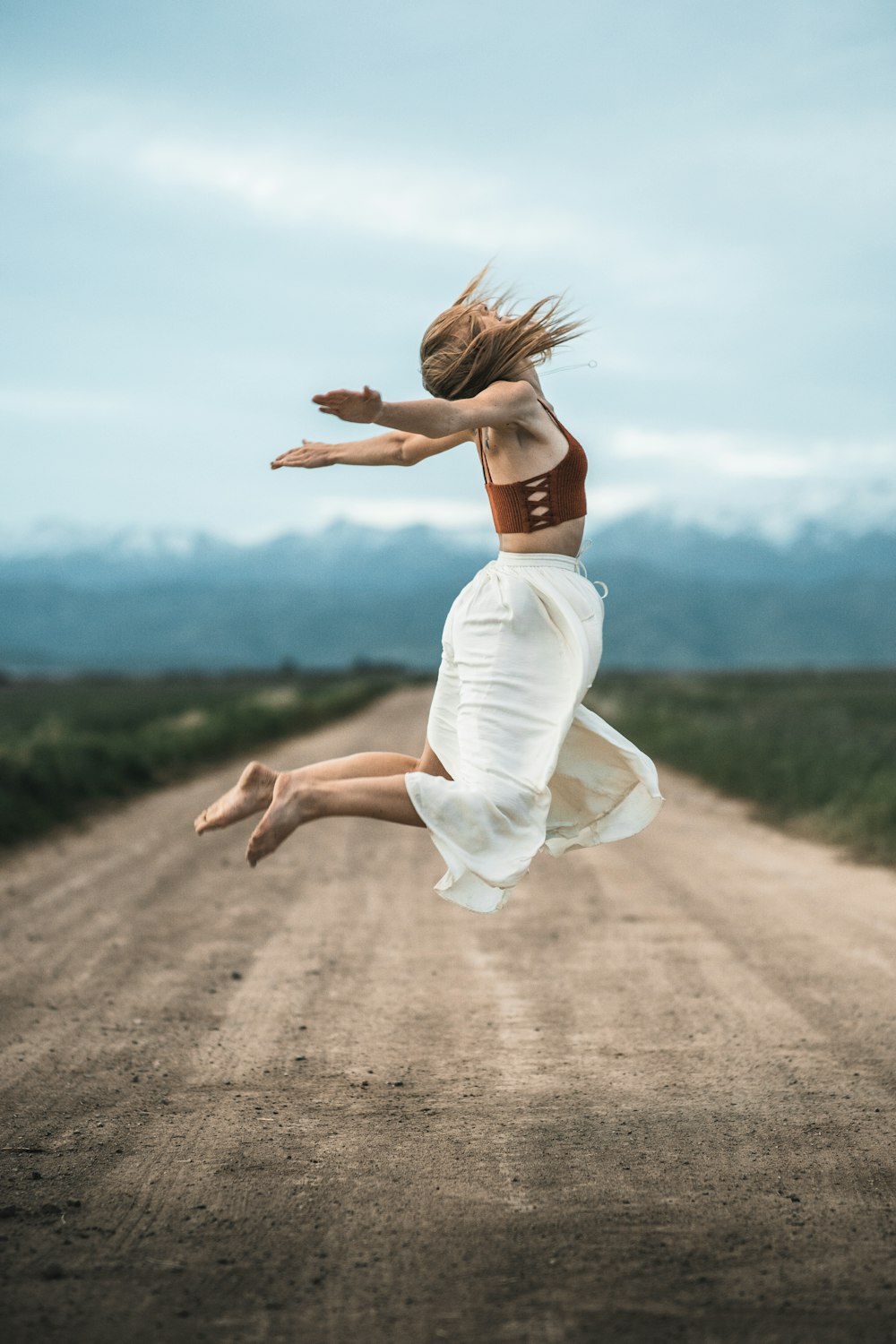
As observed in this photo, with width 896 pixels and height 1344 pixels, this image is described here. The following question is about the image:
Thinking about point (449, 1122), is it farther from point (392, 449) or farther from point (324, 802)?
point (392, 449)

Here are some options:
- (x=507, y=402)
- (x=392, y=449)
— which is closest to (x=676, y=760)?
(x=392, y=449)

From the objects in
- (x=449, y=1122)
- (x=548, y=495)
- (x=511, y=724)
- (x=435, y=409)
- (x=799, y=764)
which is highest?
Result: (x=435, y=409)

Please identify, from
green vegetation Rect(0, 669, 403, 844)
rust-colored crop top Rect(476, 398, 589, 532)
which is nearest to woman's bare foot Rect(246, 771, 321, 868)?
rust-colored crop top Rect(476, 398, 589, 532)

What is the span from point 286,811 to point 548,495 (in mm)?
1350

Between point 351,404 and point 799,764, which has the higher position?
point 351,404

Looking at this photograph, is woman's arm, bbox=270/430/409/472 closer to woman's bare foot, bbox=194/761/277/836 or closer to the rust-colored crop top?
the rust-colored crop top

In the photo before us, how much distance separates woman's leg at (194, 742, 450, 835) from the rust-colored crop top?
0.88 m

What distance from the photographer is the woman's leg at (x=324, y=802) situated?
4555mm

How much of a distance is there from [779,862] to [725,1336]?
30.6 ft

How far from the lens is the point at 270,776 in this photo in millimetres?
4773

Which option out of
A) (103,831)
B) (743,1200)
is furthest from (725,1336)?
(103,831)

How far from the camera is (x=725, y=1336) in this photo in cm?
294

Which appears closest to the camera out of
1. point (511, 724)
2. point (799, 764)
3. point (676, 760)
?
point (511, 724)

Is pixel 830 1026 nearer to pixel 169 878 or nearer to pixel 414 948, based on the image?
pixel 414 948
